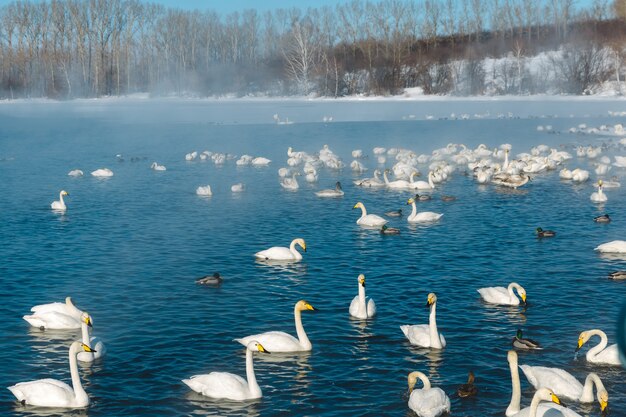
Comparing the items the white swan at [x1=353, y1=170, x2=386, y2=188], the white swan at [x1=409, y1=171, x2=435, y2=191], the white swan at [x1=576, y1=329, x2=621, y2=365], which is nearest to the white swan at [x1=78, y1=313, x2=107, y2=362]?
the white swan at [x1=576, y1=329, x2=621, y2=365]

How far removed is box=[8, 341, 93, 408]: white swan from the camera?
44.3 feet

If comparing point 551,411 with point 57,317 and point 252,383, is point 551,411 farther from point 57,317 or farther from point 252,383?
point 57,317

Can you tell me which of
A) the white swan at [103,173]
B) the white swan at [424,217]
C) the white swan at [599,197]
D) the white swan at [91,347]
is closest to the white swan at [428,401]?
the white swan at [91,347]

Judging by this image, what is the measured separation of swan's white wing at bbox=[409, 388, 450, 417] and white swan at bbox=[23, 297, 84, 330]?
313 inches

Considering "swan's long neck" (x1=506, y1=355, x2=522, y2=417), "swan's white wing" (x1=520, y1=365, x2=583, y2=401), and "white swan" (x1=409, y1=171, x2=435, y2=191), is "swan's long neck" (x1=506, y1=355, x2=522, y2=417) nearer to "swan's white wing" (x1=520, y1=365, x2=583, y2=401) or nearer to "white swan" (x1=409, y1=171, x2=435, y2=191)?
"swan's white wing" (x1=520, y1=365, x2=583, y2=401)

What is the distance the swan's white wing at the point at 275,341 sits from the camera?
52.4 feet

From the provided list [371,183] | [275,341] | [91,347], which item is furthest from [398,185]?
[91,347]

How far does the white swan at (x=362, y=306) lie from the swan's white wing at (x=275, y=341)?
2.39 metres

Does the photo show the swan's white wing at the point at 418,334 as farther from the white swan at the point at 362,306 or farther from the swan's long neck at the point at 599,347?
the swan's long neck at the point at 599,347

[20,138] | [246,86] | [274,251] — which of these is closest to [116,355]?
[274,251]

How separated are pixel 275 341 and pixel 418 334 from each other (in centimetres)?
287

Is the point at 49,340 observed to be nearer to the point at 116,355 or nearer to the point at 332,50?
the point at 116,355

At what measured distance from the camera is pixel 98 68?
155 meters

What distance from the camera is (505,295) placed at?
18.8m
